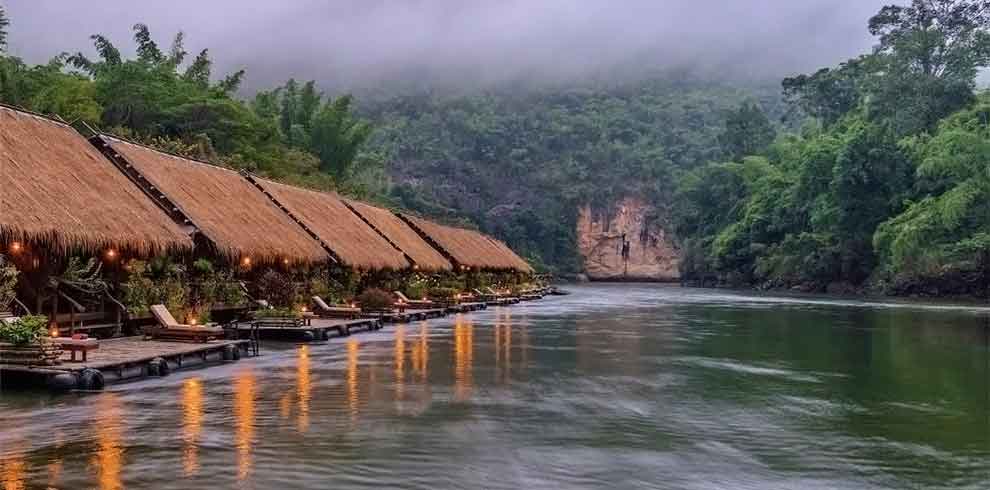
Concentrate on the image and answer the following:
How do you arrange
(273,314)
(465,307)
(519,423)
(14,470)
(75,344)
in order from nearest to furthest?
(14,470) < (519,423) < (75,344) < (273,314) < (465,307)

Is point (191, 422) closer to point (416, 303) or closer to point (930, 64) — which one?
point (416, 303)

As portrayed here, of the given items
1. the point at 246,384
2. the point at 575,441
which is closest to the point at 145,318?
the point at 246,384

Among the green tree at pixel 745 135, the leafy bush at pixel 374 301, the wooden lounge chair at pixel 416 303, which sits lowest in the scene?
the wooden lounge chair at pixel 416 303

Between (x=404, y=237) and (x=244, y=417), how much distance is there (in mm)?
26642

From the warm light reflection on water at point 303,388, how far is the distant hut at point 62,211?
3.67 metres

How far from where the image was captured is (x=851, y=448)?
9.10 metres

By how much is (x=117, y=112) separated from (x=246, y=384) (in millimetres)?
33614

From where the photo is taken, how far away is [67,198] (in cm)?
1566

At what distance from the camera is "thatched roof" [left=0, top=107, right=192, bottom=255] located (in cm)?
1424

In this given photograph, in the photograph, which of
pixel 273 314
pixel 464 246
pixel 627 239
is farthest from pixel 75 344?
pixel 627 239

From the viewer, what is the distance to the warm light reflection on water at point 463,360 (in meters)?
12.7

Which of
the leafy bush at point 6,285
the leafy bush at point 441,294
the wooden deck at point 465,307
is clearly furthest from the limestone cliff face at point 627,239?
the leafy bush at point 6,285

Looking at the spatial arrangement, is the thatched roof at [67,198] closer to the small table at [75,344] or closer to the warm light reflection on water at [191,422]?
the small table at [75,344]

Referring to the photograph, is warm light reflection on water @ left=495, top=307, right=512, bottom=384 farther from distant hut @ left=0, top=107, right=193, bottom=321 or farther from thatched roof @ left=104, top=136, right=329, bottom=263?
distant hut @ left=0, top=107, right=193, bottom=321
